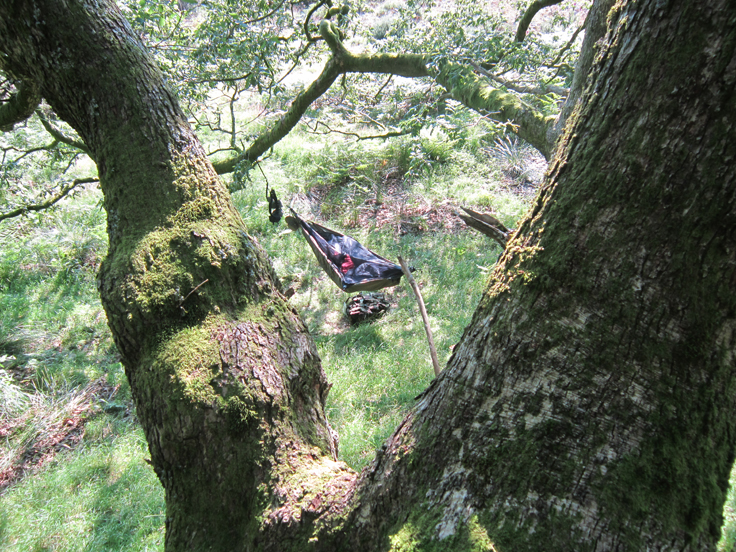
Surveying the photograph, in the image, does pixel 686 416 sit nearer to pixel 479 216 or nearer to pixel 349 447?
pixel 479 216

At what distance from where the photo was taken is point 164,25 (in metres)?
4.70

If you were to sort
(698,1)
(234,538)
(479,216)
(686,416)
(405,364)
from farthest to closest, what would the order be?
(405,364) < (479,216) < (234,538) < (686,416) < (698,1)

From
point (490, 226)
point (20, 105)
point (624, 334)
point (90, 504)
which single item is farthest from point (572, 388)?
point (90, 504)

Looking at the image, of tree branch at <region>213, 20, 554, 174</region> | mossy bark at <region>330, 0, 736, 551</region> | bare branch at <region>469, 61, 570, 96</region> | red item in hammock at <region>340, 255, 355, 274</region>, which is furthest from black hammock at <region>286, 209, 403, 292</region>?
mossy bark at <region>330, 0, 736, 551</region>

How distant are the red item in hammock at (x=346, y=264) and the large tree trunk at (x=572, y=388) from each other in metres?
2.94

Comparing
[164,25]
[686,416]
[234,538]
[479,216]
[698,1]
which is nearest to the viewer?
[698,1]

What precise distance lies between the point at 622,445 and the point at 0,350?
20.5ft

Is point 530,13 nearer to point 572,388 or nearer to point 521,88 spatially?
point 521,88

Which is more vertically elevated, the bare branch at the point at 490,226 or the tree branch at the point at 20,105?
the tree branch at the point at 20,105

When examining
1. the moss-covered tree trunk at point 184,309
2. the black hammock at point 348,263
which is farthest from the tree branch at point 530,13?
the moss-covered tree trunk at point 184,309

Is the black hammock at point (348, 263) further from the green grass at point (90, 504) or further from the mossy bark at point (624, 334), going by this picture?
the mossy bark at point (624, 334)

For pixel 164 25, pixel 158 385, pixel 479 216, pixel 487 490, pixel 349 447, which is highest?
pixel 164 25

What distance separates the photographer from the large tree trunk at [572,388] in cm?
81

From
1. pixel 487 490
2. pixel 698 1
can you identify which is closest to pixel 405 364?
pixel 487 490
